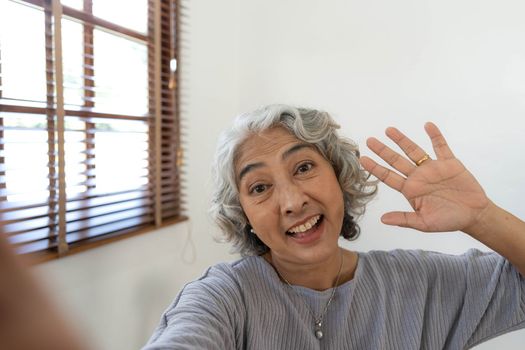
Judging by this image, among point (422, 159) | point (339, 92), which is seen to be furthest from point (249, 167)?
point (339, 92)

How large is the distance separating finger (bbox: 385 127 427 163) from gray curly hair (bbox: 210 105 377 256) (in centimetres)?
19

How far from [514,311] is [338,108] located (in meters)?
1.23

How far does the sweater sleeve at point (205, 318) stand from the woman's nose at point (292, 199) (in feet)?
0.87

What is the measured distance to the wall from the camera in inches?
67.7

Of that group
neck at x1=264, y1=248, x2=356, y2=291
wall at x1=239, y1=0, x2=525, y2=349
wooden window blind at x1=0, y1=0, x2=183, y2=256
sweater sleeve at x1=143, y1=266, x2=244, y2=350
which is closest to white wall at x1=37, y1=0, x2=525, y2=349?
wall at x1=239, y1=0, x2=525, y2=349

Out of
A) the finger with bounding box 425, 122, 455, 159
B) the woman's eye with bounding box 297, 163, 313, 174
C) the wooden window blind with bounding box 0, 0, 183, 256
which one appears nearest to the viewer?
the finger with bounding box 425, 122, 455, 159

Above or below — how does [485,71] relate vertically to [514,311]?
above

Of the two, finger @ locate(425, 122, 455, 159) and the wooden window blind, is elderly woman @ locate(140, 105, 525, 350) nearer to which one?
finger @ locate(425, 122, 455, 159)

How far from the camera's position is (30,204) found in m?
1.48

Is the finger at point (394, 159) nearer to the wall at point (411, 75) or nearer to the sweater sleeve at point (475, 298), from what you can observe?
the sweater sleeve at point (475, 298)

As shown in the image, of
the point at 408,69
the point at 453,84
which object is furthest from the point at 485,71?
the point at 408,69

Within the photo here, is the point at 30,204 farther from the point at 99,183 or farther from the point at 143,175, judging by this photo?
the point at 143,175

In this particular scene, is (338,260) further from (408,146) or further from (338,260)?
(408,146)

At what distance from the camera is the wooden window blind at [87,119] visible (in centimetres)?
144
